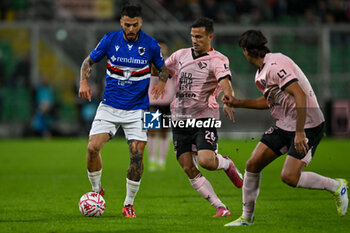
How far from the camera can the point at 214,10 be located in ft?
82.7

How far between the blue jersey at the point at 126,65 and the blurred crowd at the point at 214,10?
16.4 metres

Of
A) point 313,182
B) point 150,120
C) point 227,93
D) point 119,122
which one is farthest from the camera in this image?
point 150,120

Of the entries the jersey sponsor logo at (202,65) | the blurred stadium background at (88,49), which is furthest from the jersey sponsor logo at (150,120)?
the blurred stadium background at (88,49)

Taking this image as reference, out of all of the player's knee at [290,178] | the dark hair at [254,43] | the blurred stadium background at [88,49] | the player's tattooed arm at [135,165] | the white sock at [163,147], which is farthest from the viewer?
the blurred stadium background at [88,49]

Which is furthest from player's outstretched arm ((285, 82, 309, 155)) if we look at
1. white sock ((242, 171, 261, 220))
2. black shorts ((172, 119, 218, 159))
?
black shorts ((172, 119, 218, 159))

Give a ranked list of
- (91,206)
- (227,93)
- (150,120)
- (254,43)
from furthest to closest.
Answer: (150,120)
(91,206)
(227,93)
(254,43)

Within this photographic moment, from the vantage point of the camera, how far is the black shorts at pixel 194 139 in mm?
8102

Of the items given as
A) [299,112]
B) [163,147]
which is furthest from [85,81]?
[163,147]

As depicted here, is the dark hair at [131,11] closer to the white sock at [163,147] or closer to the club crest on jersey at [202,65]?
the club crest on jersey at [202,65]

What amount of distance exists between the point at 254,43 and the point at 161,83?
1.72m

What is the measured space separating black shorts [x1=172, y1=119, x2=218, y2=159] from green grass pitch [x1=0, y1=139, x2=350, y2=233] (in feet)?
0.91

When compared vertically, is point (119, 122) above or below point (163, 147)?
above

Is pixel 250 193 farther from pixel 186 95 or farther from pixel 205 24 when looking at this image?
pixel 205 24

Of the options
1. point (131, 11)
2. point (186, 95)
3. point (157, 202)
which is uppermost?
point (131, 11)
